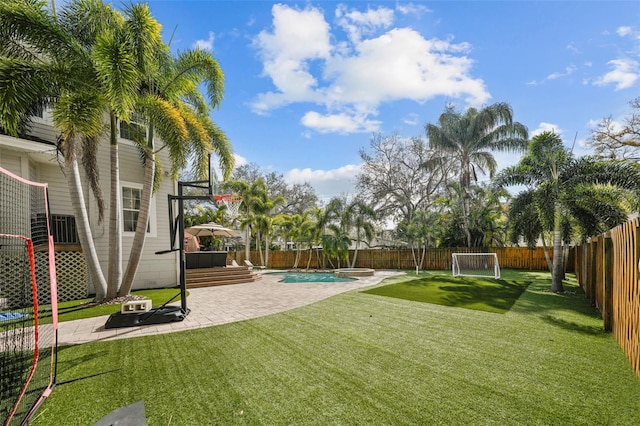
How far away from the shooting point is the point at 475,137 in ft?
68.3

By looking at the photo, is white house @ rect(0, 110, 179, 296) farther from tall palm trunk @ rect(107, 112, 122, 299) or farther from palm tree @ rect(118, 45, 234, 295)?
palm tree @ rect(118, 45, 234, 295)

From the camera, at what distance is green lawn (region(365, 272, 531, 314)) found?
7027 mm

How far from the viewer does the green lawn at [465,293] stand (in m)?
7.03

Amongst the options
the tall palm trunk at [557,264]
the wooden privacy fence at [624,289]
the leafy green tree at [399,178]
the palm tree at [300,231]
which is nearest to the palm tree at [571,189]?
the tall palm trunk at [557,264]

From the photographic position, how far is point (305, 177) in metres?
34.2

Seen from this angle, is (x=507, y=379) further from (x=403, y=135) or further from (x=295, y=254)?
(x=403, y=135)

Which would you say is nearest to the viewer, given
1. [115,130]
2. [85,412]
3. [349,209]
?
[85,412]

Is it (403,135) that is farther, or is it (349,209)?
(403,135)

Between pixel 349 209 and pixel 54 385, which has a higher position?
pixel 349 209

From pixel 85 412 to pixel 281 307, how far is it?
15.4ft

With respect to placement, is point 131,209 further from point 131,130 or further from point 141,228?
point 141,228

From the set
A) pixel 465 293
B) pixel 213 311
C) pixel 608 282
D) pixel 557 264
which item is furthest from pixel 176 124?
pixel 557 264

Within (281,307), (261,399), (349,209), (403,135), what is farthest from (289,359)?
(403,135)

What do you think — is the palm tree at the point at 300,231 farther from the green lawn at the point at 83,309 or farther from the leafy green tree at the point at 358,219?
the green lawn at the point at 83,309
